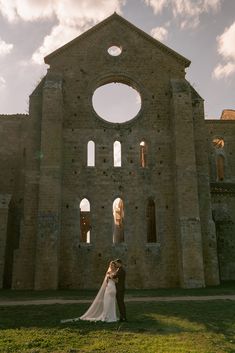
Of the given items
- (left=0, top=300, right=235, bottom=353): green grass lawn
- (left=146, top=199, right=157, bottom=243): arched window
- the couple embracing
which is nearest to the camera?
(left=0, top=300, right=235, bottom=353): green grass lawn

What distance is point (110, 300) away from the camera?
364 inches

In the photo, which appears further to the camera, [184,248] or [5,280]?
[5,280]

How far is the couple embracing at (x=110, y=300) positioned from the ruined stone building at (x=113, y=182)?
7818mm

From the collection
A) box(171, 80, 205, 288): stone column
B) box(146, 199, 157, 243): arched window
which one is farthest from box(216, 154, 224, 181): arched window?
box(171, 80, 205, 288): stone column

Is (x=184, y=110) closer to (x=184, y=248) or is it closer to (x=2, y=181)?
(x=184, y=248)

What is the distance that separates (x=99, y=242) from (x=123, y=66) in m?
9.62

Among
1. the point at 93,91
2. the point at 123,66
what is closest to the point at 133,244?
the point at 93,91

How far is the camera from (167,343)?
647 cm

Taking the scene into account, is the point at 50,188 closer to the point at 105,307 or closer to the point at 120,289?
the point at 120,289

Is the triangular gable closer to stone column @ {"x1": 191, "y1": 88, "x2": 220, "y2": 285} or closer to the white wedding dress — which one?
stone column @ {"x1": 191, "y1": 88, "x2": 220, "y2": 285}

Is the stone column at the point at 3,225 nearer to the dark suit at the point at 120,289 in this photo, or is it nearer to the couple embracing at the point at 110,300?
the couple embracing at the point at 110,300

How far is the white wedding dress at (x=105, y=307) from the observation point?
9.00 meters

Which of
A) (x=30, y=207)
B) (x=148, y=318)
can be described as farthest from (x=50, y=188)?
(x=148, y=318)

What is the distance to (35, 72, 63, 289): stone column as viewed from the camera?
16.8m
